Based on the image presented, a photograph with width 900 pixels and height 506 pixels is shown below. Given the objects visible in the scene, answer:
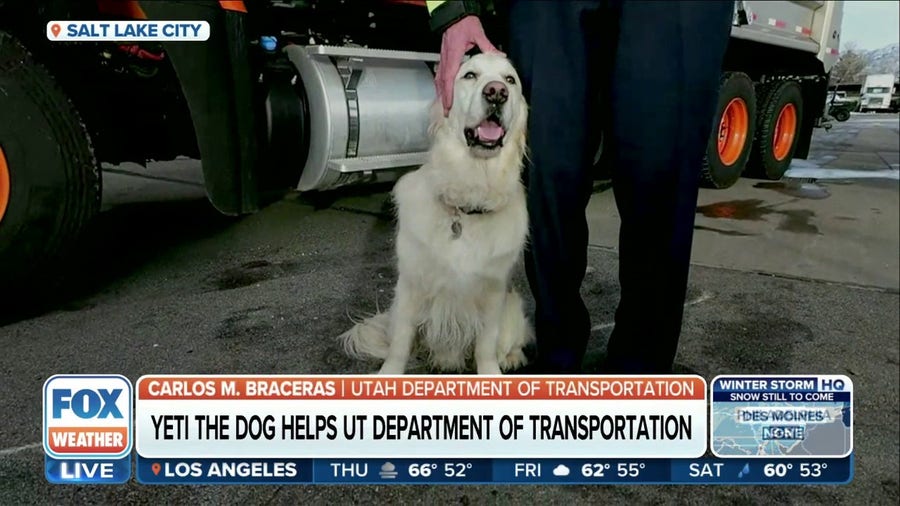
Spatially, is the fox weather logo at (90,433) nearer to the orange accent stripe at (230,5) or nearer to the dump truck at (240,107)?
the dump truck at (240,107)

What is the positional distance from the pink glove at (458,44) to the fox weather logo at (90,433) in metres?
0.62

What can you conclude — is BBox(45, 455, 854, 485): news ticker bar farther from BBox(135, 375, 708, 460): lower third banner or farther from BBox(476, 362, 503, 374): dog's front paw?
BBox(476, 362, 503, 374): dog's front paw

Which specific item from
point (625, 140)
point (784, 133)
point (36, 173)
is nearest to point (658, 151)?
point (625, 140)

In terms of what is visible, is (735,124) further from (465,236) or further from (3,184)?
(3,184)

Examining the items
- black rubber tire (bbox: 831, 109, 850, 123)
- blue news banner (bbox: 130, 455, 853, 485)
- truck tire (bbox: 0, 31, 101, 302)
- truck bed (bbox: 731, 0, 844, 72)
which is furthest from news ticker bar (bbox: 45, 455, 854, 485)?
truck bed (bbox: 731, 0, 844, 72)

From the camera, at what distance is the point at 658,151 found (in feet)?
2.67

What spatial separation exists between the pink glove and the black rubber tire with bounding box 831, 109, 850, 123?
1.58 ft

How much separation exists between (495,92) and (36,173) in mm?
865

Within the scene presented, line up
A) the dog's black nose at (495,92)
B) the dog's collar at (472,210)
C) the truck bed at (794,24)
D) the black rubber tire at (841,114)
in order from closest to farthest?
the black rubber tire at (841,114)
the dog's black nose at (495,92)
the dog's collar at (472,210)
the truck bed at (794,24)

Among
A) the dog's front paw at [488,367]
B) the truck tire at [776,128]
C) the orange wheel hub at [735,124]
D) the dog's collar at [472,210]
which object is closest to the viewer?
the dog's collar at [472,210]

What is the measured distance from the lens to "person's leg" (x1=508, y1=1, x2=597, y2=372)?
2.76 feet

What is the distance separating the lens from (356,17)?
201 centimetres

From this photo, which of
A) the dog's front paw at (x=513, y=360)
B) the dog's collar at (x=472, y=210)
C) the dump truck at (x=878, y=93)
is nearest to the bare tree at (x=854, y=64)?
the dump truck at (x=878, y=93)

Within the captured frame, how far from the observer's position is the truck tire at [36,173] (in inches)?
42.6
